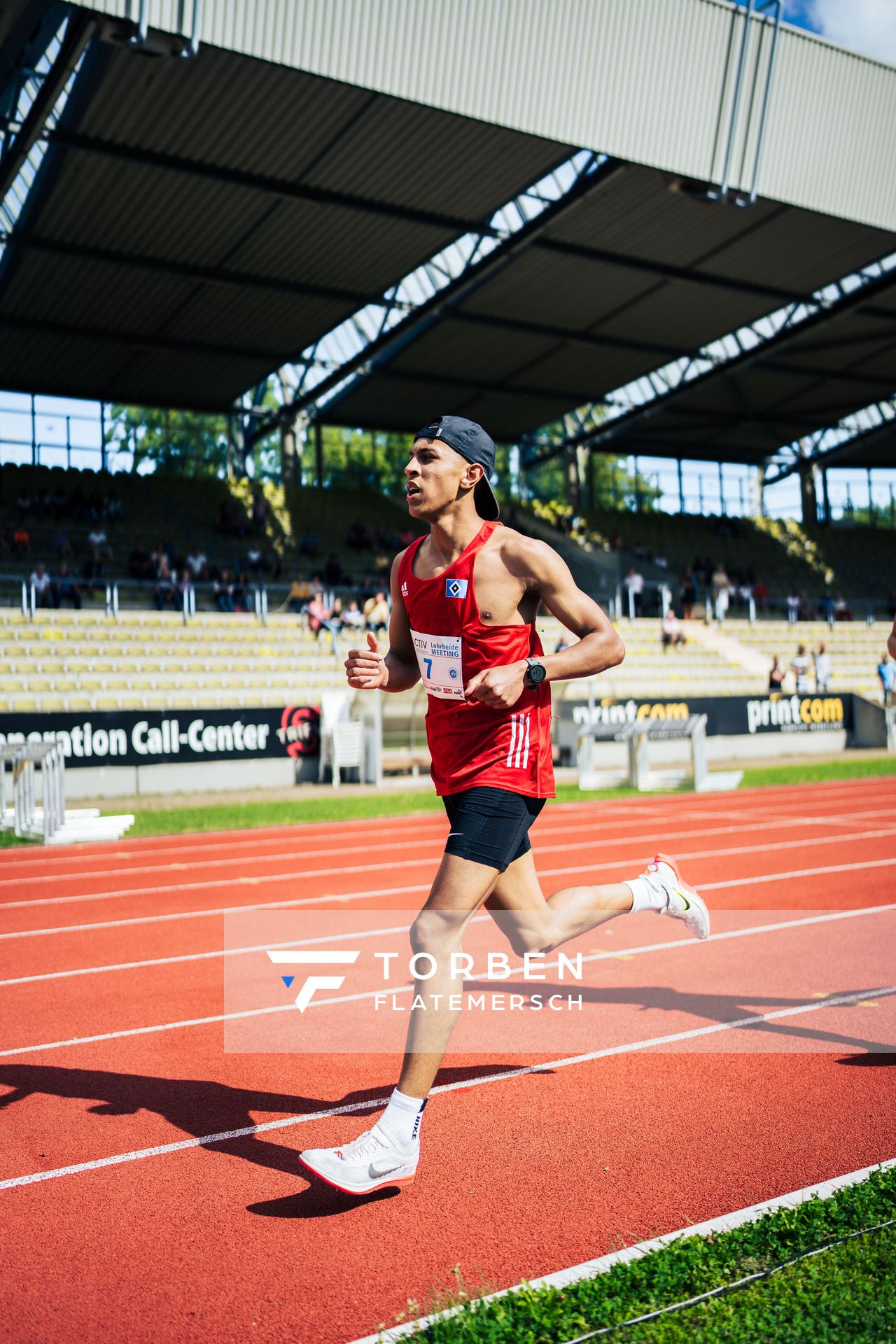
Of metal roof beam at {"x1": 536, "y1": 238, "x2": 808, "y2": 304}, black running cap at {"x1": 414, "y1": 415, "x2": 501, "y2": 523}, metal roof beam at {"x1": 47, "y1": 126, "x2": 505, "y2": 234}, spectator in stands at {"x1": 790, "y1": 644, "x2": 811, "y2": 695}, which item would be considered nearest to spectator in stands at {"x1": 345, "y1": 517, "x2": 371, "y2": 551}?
metal roof beam at {"x1": 536, "y1": 238, "x2": 808, "y2": 304}

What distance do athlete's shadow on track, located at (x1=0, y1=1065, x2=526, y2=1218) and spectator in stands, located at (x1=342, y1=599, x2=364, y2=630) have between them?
72.8 ft

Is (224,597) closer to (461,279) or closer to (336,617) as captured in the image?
(336,617)

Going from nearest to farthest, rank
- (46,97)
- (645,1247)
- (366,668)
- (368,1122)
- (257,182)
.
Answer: (645,1247), (366,668), (368,1122), (46,97), (257,182)

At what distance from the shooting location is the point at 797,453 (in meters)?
50.2

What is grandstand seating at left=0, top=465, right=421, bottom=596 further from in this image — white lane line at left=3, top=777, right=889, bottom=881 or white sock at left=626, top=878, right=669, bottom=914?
white sock at left=626, top=878, right=669, bottom=914

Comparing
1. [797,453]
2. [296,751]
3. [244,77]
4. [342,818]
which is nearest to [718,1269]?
[342,818]

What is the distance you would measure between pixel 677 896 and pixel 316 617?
21.9m

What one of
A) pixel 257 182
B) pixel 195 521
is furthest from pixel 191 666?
pixel 195 521

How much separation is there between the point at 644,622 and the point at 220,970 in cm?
2554

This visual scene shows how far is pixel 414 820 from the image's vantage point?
1612cm

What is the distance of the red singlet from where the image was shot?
4.03m
